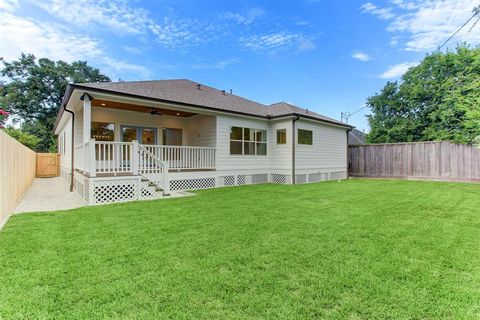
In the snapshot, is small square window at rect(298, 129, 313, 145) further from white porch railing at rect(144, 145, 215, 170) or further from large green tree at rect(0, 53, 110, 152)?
large green tree at rect(0, 53, 110, 152)

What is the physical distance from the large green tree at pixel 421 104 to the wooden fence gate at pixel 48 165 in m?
24.1

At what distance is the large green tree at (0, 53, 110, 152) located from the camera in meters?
26.3

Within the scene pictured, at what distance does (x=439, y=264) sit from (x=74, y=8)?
605 inches

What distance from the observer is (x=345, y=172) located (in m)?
15.5

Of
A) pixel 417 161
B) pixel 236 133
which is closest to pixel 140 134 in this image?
pixel 236 133

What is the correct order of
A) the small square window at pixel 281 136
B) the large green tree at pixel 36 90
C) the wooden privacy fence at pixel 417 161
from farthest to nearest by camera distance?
the large green tree at pixel 36 90 → the wooden privacy fence at pixel 417 161 → the small square window at pixel 281 136

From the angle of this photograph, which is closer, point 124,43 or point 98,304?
point 98,304

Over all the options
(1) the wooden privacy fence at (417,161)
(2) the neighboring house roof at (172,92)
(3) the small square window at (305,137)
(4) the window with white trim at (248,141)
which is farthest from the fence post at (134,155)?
(1) the wooden privacy fence at (417,161)

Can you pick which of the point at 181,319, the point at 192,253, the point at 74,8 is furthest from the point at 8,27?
the point at 181,319

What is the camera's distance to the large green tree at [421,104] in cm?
1548

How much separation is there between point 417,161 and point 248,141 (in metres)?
9.59

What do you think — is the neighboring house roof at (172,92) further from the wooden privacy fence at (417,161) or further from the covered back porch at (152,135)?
the wooden privacy fence at (417,161)

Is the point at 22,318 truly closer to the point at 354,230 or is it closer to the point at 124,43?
the point at 354,230

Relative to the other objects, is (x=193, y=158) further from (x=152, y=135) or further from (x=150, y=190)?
A: (x=152, y=135)
